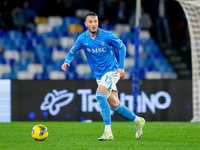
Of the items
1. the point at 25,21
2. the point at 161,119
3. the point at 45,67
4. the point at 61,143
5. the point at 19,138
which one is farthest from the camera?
the point at 25,21

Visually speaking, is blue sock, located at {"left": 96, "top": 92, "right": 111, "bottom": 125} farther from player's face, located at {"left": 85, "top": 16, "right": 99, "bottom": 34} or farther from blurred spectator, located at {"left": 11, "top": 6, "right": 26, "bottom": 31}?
blurred spectator, located at {"left": 11, "top": 6, "right": 26, "bottom": 31}

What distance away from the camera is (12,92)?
1141cm

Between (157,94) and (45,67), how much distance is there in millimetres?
4580

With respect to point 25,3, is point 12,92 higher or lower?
lower

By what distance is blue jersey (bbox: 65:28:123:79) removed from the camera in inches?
271

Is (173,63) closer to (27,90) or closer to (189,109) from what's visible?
(189,109)

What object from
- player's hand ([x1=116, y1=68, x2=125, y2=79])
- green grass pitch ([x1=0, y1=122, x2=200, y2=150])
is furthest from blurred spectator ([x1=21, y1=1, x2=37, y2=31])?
player's hand ([x1=116, y1=68, x2=125, y2=79])

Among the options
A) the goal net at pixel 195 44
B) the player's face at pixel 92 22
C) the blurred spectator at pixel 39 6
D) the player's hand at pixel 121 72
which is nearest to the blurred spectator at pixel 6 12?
the blurred spectator at pixel 39 6

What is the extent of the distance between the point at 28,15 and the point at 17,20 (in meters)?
0.53

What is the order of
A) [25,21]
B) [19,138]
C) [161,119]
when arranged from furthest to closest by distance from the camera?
[25,21] → [161,119] → [19,138]

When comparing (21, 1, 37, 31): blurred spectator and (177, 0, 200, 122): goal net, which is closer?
(177, 0, 200, 122): goal net

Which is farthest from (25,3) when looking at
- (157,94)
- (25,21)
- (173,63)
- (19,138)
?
(19,138)

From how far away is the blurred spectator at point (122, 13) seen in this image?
1647 centimetres

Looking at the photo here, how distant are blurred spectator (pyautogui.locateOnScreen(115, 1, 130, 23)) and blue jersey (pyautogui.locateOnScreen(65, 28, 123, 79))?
9.55m
